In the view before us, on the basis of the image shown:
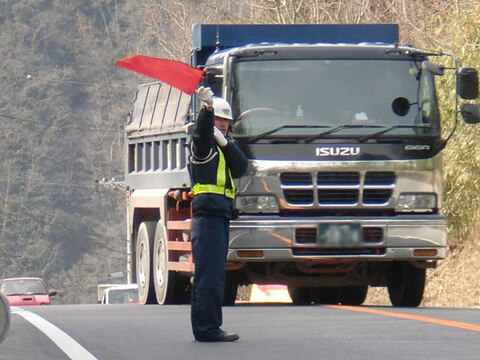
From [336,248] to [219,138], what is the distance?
4945 millimetres

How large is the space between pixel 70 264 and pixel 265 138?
83415 millimetres

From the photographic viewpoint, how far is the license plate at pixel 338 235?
51.3 feet

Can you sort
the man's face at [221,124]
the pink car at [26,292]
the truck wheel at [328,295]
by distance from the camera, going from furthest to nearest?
the pink car at [26,292] < the truck wheel at [328,295] < the man's face at [221,124]

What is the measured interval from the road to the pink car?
33301 mm

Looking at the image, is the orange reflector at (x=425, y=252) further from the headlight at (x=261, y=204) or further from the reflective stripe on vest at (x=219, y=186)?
the reflective stripe on vest at (x=219, y=186)

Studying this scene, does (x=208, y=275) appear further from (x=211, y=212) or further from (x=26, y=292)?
(x=26, y=292)

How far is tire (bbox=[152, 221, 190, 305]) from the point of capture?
1744 centimetres

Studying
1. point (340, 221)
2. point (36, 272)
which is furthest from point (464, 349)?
point (36, 272)

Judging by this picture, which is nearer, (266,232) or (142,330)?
(142,330)

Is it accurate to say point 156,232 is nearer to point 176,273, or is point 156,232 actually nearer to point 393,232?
point 176,273

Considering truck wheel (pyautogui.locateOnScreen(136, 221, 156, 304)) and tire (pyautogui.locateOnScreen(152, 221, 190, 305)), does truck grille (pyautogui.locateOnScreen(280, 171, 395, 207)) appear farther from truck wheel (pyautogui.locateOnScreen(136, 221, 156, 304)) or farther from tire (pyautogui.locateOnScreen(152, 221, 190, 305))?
truck wheel (pyautogui.locateOnScreen(136, 221, 156, 304))

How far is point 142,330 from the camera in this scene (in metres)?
12.5

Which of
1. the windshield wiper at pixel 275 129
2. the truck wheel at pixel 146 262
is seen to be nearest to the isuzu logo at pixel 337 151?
the windshield wiper at pixel 275 129

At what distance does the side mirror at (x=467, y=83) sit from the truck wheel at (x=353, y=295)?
13.5ft
